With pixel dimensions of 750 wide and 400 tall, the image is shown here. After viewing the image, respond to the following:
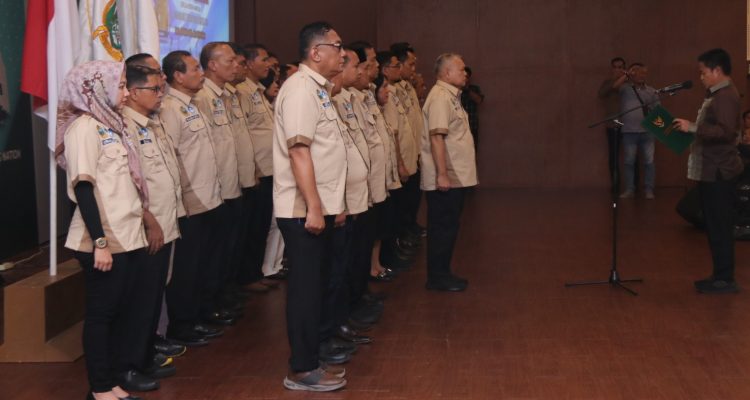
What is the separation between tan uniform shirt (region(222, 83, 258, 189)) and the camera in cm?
566

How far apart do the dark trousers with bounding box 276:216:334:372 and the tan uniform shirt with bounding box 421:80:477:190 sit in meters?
2.01

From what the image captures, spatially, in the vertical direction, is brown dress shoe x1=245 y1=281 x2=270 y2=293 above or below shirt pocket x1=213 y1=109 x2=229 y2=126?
below

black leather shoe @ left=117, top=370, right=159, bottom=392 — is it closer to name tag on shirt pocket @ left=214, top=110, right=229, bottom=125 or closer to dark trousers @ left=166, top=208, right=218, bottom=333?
dark trousers @ left=166, top=208, right=218, bottom=333

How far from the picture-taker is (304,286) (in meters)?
4.02

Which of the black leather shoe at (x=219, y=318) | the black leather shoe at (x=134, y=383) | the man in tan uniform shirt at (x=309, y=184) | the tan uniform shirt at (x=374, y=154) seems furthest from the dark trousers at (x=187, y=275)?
the tan uniform shirt at (x=374, y=154)

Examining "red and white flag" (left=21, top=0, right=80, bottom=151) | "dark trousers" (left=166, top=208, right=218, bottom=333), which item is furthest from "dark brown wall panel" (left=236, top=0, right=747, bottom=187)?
"dark trousers" (left=166, top=208, right=218, bottom=333)

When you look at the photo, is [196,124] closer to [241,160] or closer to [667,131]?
[241,160]

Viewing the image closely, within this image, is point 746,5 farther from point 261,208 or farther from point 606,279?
point 261,208

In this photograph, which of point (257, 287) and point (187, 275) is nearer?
point (187, 275)

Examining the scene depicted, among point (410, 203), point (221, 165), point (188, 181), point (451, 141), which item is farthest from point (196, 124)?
point (410, 203)

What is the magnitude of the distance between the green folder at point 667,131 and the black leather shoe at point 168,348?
10.7 ft

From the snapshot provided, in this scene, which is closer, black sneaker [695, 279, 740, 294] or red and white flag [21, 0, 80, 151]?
red and white flag [21, 0, 80, 151]

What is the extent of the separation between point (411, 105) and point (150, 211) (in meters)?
3.64

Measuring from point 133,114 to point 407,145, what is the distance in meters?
3.10
